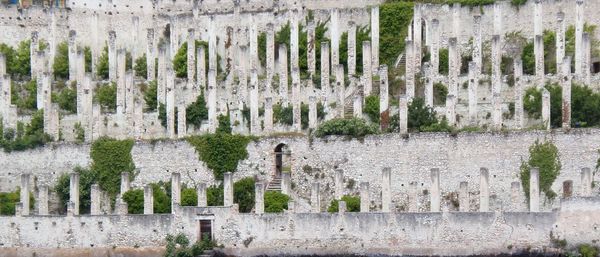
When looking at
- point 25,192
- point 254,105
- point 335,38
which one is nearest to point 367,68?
point 335,38

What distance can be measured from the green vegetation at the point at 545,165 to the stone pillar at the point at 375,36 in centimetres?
927

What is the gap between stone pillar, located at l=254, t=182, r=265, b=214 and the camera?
63.9m

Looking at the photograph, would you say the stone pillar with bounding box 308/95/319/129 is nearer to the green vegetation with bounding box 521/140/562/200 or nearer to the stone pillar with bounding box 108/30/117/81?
the green vegetation with bounding box 521/140/562/200

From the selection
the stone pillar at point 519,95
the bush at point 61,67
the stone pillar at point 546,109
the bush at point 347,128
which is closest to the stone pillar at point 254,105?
the bush at point 347,128

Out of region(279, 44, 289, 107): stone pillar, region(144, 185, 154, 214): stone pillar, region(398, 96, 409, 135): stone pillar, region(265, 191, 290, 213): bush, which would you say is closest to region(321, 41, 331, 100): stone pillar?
region(279, 44, 289, 107): stone pillar

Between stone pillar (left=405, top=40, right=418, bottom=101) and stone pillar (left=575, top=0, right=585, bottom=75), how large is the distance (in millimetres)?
5842

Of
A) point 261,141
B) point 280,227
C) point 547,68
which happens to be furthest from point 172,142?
point 547,68

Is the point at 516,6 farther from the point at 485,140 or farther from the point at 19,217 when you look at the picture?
the point at 19,217

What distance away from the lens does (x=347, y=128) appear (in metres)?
68.4

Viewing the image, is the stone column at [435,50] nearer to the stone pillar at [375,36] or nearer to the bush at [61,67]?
the stone pillar at [375,36]

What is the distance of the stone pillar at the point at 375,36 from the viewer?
7350cm

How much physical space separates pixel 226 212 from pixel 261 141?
19.7 ft

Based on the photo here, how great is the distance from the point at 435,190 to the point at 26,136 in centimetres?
1637

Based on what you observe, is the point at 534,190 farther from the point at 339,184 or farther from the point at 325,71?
the point at 325,71
